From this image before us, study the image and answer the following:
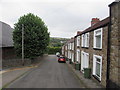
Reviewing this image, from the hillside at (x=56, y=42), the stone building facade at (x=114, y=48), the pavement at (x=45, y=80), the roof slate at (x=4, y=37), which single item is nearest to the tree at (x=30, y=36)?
the roof slate at (x=4, y=37)

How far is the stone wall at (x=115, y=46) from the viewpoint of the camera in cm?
722

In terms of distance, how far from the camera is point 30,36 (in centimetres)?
1970

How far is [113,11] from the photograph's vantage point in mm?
7902

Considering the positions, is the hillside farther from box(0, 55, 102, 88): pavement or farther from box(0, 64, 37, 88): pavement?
box(0, 55, 102, 88): pavement

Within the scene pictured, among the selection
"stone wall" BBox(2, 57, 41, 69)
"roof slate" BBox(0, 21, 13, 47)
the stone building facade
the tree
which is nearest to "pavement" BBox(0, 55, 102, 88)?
the stone building facade

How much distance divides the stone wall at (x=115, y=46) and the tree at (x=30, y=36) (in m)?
13.9

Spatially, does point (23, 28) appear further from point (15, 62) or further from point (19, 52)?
point (15, 62)

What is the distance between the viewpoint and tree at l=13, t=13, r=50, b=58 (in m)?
19.7

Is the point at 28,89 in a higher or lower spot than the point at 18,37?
lower

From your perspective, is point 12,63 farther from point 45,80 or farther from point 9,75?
point 45,80

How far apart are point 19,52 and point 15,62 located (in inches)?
73.7

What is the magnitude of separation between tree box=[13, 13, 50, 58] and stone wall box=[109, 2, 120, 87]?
13.9m

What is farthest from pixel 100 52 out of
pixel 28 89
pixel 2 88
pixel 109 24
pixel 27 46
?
pixel 27 46

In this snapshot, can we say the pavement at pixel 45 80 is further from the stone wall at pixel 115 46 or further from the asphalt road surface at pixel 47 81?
the stone wall at pixel 115 46
